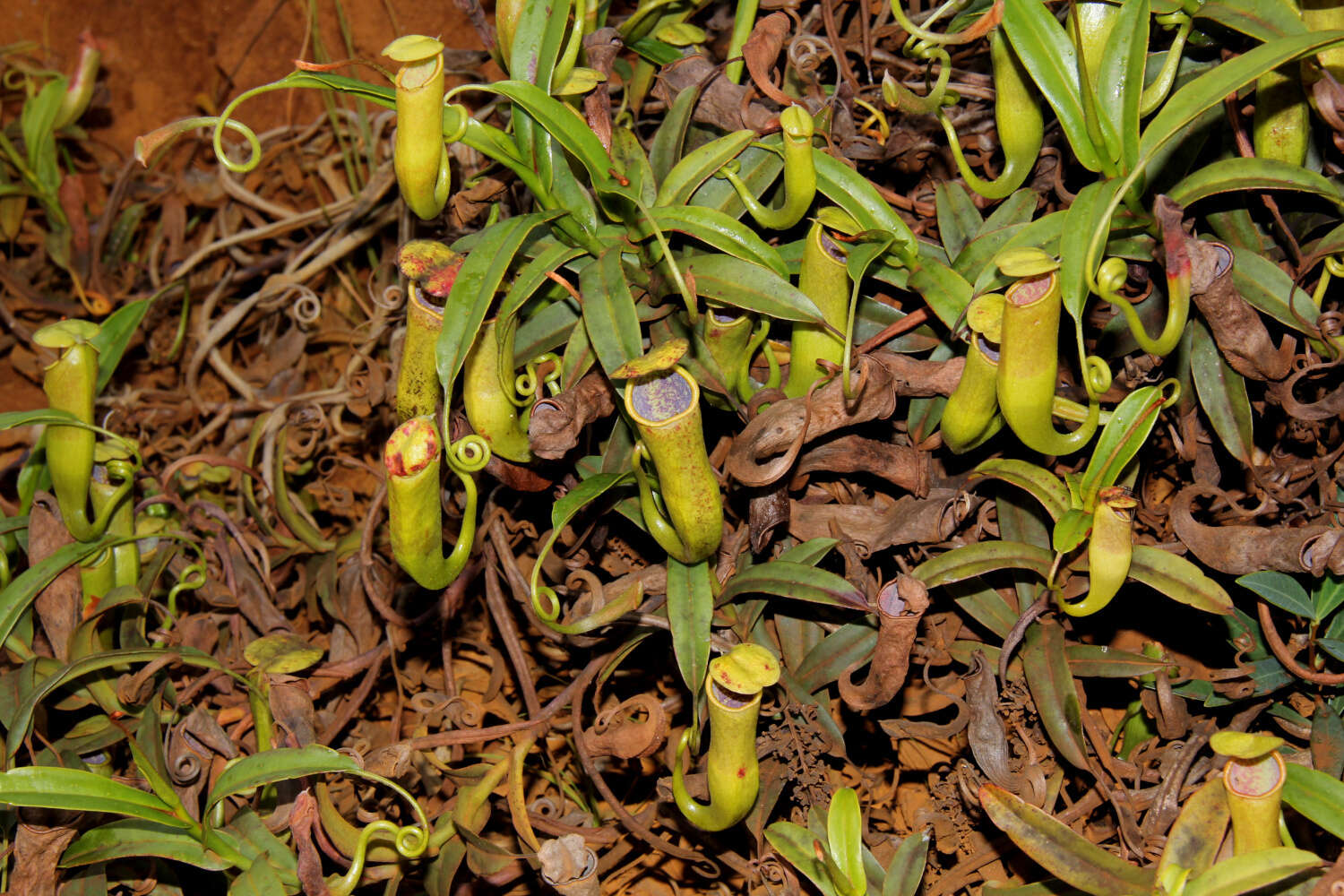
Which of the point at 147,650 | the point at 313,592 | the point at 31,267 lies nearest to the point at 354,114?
the point at 31,267

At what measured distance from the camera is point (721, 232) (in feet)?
3.48

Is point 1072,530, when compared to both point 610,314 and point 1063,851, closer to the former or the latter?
point 1063,851

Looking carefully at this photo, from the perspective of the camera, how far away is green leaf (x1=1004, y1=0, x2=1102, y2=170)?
0.99m

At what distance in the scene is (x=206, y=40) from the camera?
1.99 m

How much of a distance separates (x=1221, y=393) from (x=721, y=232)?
0.53 m

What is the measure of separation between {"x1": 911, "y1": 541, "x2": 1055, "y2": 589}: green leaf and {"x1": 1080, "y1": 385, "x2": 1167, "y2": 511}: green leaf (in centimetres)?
7

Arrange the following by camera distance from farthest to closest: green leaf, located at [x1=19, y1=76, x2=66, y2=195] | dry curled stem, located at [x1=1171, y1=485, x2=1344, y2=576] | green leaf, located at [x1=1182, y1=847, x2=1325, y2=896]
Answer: green leaf, located at [x1=19, y1=76, x2=66, y2=195] < dry curled stem, located at [x1=1171, y1=485, x2=1344, y2=576] < green leaf, located at [x1=1182, y1=847, x2=1325, y2=896]

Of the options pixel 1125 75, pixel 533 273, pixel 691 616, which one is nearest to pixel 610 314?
pixel 533 273

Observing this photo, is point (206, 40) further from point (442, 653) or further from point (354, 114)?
point (442, 653)

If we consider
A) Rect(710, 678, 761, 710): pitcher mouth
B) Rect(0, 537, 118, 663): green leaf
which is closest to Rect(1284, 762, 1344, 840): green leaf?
Rect(710, 678, 761, 710): pitcher mouth

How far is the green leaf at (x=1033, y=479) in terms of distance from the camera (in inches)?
39.2

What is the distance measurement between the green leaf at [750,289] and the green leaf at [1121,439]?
0.30 meters

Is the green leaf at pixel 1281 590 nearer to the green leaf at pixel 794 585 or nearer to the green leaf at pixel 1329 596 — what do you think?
the green leaf at pixel 1329 596

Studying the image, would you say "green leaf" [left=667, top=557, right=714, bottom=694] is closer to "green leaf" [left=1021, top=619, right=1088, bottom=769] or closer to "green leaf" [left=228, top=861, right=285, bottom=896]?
"green leaf" [left=1021, top=619, right=1088, bottom=769]
